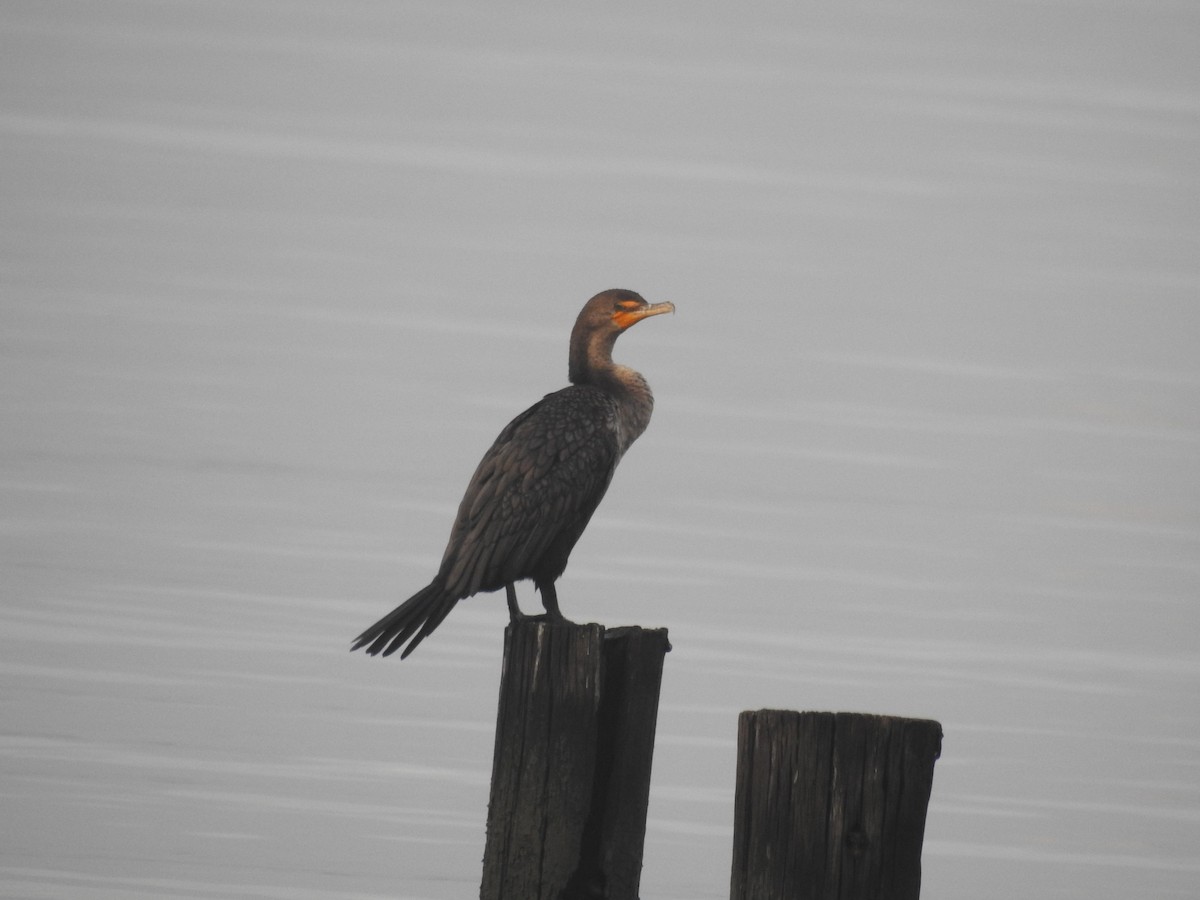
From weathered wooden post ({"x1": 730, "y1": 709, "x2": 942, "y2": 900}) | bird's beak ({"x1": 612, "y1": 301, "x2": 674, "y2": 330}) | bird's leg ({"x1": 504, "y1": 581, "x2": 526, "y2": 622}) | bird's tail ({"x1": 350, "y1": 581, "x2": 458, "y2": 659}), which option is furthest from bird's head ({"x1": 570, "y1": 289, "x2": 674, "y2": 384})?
weathered wooden post ({"x1": 730, "y1": 709, "x2": 942, "y2": 900})

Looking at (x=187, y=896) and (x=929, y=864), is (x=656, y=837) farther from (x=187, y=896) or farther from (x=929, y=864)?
(x=187, y=896)

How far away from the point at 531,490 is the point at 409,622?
0.69 metres

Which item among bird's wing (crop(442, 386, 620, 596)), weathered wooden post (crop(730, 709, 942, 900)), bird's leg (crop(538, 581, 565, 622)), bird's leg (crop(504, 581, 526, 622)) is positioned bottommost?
weathered wooden post (crop(730, 709, 942, 900))

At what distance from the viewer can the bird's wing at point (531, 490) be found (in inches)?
236

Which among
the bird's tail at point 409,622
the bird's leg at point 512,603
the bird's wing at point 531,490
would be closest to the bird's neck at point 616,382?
the bird's wing at point 531,490

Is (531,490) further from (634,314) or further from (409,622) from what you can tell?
(634,314)

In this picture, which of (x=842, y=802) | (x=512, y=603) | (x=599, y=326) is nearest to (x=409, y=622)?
(x=512, y=603)

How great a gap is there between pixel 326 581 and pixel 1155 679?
6639mm

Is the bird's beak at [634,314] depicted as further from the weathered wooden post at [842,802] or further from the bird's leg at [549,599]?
the weathered wooden post at [842,802]

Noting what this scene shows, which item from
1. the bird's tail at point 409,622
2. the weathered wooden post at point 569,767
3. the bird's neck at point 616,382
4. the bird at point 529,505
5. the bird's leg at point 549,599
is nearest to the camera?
the weathered wooden post at point 569,767

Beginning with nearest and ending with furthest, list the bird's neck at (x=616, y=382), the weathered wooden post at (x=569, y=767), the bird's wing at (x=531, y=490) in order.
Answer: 1. the weathered wooden post at (x=569, y=767)
2. the bird's wing at (x=531, y=490)
3. the bird's neck at (x=616, y=382)

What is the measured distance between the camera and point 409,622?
5707 mm

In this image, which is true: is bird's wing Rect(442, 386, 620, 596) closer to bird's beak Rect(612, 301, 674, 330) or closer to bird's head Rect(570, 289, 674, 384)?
bird's head Rect(570, 289, 674, 384)

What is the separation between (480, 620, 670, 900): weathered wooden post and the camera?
4590mm
